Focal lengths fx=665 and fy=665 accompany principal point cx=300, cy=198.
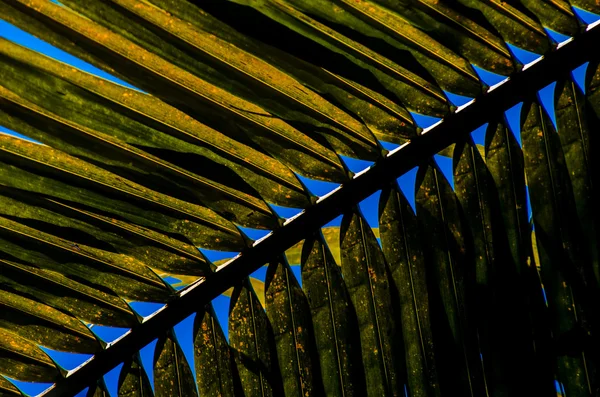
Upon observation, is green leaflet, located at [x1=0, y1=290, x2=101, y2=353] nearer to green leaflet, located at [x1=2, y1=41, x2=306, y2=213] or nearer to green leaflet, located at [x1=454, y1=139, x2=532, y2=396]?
green leaflet, located at [x1=2, y1=41, x2=306, y2=213]

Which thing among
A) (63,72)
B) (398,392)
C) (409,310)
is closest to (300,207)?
(409,310)

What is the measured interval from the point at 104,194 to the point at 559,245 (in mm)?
1179

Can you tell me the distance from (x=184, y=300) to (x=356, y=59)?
822 millimetres

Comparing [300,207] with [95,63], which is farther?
[300,207]

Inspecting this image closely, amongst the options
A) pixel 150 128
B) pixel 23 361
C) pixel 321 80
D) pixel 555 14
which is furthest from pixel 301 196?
pixel 23 361

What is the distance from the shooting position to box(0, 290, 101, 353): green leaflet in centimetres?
186

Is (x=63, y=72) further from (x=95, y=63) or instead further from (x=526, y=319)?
(x=526, y=319)

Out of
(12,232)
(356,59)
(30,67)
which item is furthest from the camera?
(12,232)

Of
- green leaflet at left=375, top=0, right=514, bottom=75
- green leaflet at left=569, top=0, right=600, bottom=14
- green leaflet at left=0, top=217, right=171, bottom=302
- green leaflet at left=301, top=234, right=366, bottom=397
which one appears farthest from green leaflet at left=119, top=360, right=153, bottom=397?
green leaflet at left=569, top=0, right=600, bottom=14

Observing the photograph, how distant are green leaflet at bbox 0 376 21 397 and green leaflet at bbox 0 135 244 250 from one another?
61cm

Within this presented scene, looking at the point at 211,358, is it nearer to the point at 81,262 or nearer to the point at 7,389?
the point at 81,262

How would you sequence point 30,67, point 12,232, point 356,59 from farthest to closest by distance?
point 12,232 < point 356,59 < point 30,67

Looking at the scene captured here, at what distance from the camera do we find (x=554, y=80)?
166cm

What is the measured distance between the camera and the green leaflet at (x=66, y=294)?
1.82 m
